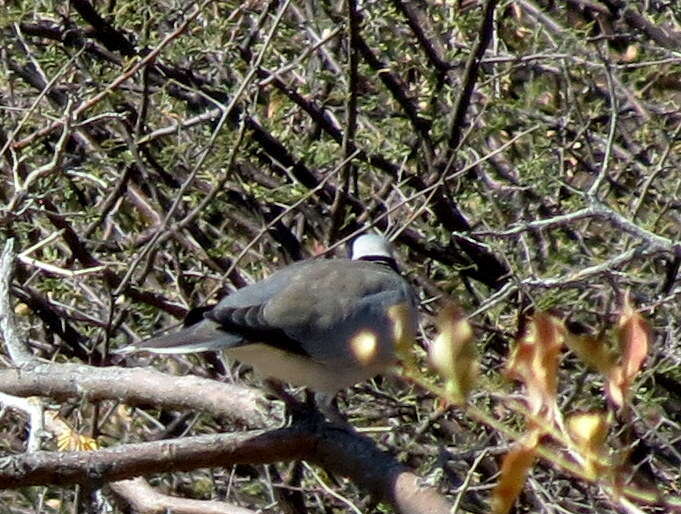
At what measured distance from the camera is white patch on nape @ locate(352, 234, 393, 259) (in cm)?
420

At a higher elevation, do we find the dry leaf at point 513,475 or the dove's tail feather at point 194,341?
the dry leaf at point 513,475

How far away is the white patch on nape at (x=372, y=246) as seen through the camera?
420 centimetres

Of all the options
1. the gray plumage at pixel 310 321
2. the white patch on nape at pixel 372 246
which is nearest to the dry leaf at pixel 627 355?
the gray plumage at pixel 310 321

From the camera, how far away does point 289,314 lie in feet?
12.9

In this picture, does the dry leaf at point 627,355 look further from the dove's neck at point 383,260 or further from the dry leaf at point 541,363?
the dove's neck at point 383,260

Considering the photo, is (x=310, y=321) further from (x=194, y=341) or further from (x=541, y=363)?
(x=541, y=363)

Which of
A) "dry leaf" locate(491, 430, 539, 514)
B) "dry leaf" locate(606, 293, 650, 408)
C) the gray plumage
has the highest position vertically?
"dry leaf" locate(606, 293, 650, 408)

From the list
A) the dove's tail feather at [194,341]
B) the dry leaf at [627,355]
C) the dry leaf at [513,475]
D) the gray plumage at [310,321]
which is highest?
the dry leaf at [627,355]

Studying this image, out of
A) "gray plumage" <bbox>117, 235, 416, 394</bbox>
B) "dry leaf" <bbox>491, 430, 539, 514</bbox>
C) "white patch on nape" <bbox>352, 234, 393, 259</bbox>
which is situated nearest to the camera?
"dry leaf" <bbox>491, 430, 539, 514</bbox>

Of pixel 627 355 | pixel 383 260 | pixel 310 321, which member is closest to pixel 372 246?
pixel 383 260

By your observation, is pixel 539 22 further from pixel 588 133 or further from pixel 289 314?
pixel 289 314

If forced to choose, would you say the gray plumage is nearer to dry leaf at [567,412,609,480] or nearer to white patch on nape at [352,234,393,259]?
white patch on nape at [352,234,393,259]

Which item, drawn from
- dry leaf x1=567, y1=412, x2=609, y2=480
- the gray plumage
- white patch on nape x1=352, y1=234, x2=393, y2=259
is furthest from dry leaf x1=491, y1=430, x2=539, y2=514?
white patch on nape x1=352, y1=234, x2=393, y2=259

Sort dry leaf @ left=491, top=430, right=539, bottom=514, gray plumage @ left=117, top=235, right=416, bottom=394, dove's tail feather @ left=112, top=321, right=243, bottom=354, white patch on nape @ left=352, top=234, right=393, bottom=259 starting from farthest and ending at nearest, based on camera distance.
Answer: white patch on nape @ left=352, top=234, right=393, bottom=259, gray plumage @ left=117, top=235, right=416, bottom=394, dove's tail feather @ left=112, top=321, right=243, bottom=354, dry leaf @ left=491, top=430, right=539, bottom=514
